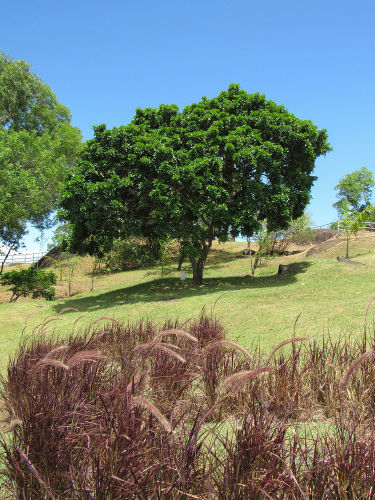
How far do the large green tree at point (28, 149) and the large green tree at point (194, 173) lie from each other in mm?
5579

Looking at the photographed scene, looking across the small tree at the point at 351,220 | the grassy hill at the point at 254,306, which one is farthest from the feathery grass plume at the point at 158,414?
the small tree at the point at 351,220

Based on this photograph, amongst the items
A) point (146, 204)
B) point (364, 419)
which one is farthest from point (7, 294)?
point (364, 419)

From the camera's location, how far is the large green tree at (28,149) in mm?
22062

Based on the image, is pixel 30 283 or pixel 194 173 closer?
pixel 194 173

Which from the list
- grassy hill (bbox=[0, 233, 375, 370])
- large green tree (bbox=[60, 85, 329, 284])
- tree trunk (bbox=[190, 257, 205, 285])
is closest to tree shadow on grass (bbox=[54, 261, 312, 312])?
grassy hill (bbox=[0, 233, 375, 370])

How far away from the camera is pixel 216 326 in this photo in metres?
7.86

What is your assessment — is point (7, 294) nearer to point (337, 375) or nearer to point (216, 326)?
point (216, 326)

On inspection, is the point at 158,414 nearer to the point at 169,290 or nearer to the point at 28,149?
the point at 169,290

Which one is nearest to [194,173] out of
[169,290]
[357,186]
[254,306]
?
[169,290]

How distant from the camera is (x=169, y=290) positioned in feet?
62.4

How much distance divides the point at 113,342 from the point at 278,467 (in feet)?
17.6

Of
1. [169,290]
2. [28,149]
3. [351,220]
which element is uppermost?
[28,149]

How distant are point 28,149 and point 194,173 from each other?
14.4 metres

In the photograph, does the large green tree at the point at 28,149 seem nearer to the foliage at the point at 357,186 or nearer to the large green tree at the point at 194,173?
the large green tree at the point at 194,173
